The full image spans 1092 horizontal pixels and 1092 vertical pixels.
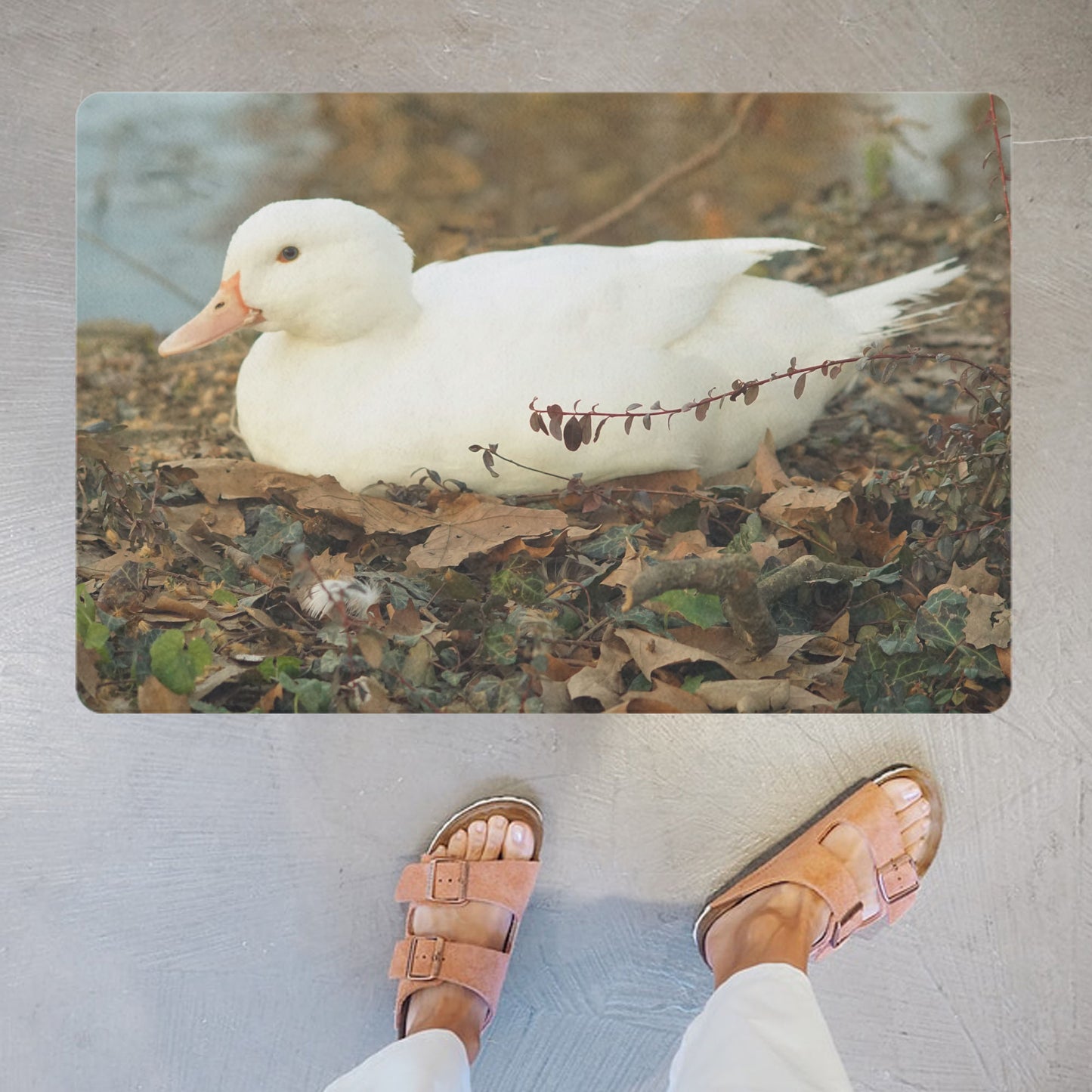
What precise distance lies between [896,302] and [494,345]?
0.44 meters

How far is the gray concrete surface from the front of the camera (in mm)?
953

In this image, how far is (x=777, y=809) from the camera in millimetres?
964

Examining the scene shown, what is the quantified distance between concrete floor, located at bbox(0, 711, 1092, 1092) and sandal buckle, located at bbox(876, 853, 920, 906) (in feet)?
0.13

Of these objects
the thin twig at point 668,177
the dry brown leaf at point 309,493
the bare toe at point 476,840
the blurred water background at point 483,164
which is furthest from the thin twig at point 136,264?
the bare toe at point 476,840

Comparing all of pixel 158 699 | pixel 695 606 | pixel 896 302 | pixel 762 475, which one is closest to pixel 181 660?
pixel 158 699

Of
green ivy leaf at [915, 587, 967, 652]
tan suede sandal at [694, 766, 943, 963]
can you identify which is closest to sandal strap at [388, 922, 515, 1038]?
tan suede sandal at [694, 766, 943, 963]

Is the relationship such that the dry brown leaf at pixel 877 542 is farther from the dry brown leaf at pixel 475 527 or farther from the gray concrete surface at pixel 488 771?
the dry brown leaf at pixel 475 527

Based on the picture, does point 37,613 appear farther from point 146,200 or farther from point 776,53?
point 776,53

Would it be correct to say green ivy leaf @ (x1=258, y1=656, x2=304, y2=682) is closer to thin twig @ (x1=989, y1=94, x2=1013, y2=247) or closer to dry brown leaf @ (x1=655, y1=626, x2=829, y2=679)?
dry brown leaf @ (x1=655, y1=626, x2=829, y2=679)

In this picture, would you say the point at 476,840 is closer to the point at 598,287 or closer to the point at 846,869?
the point at 846,869

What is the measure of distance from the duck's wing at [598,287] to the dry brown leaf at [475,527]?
189 millimetres

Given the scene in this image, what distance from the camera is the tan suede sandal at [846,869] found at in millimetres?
926

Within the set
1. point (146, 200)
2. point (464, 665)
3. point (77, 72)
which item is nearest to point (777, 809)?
point (464, 665)

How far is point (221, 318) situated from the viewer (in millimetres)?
943
